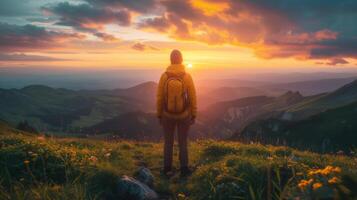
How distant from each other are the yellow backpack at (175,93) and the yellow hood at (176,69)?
0.09 metres

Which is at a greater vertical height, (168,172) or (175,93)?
(175,93)

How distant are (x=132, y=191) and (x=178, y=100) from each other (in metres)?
3.78

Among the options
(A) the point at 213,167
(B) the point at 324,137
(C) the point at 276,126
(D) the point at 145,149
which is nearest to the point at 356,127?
(B) the point at 324,137

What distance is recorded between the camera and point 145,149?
1833 centimetres

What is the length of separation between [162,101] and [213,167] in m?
3.28

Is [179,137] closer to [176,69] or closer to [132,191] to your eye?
[176,69]

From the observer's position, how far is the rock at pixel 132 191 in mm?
9617

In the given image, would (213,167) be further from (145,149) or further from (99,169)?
(145,149)

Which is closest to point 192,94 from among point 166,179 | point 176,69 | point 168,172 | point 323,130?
point 176,69

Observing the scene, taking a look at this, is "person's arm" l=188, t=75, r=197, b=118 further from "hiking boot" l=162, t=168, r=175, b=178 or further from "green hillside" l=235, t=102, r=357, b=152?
"green hillside" l=235, t=102, r=357, b=152

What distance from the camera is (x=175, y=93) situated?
489 inches

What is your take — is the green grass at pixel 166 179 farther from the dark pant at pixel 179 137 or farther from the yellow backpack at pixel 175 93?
the yellow backpack at pixel 175 93

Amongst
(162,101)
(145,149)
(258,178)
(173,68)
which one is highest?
(173,68)

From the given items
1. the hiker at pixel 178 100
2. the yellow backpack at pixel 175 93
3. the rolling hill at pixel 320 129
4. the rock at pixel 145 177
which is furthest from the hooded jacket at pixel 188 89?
the rolling hill at pixel 320 129
